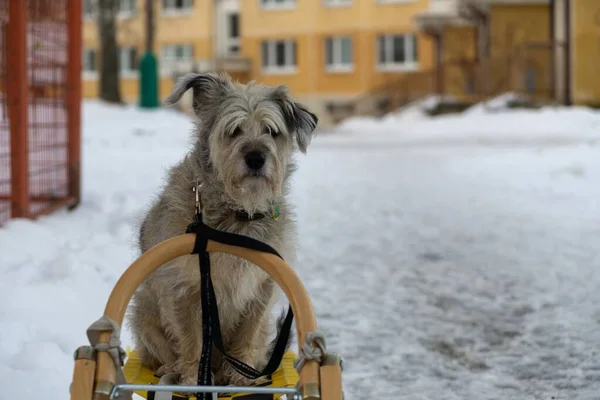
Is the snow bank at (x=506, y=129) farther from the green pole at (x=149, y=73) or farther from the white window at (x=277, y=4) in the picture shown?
the white window at (x=277, y=4)

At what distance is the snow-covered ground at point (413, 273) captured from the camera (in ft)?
14.6

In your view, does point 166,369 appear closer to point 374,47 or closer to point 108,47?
point 108,47

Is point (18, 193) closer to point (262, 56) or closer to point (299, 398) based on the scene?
point (299, 398)

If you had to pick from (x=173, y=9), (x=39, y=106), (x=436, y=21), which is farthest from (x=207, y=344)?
(x=173, y=9)

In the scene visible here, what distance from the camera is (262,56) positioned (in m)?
45.4

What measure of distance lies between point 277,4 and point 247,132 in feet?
139

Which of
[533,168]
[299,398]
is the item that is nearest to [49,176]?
[299,398]

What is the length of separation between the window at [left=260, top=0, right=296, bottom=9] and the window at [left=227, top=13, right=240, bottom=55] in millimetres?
2856

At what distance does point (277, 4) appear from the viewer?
146 feet

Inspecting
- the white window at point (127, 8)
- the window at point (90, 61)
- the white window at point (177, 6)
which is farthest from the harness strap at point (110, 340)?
the window at point (90, 61)

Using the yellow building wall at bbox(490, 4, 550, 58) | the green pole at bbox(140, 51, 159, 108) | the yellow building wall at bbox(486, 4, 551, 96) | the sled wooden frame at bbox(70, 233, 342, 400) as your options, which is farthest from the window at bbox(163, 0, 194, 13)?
the sled wooden frame at bbox(70, 233, 342, 400)

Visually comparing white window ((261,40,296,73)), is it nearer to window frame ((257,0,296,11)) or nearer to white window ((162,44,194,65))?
window frame ((257,0,296,11))

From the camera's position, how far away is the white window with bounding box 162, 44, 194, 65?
47.7 metres

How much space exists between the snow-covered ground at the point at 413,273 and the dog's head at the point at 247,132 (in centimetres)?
121
